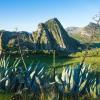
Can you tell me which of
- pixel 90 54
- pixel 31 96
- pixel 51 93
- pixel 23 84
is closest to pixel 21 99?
pixel 31 96

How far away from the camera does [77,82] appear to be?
38.2ft

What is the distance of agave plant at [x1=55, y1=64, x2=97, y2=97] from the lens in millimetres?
10843

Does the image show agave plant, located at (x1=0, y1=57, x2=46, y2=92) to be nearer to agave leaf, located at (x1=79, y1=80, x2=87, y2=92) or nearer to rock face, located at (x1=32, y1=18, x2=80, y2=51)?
agave leaf, located at (x1=79, y1=80, x2=87, y2=92)

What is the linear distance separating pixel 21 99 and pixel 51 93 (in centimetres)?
80

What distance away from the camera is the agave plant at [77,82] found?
427 inches

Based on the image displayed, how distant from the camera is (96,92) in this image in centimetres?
1090

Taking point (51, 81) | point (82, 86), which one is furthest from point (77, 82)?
point (51, 81)

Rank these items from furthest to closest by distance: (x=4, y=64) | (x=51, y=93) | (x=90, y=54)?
(x=90, y=54)
(x=4, y=64)
(x=51, y=93)

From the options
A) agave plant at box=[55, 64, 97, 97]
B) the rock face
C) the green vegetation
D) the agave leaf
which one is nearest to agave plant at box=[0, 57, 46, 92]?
the green vegetation

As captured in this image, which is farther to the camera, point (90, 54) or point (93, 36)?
point (90, 54)

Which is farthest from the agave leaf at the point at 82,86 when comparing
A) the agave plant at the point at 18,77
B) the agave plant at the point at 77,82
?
the agave plant at the point at 18,77

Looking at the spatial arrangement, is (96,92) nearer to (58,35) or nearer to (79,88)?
(79,88)

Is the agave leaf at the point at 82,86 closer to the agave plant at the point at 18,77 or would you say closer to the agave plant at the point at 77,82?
the agave plant at the point at 77,82

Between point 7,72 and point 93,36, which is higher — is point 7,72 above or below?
below
